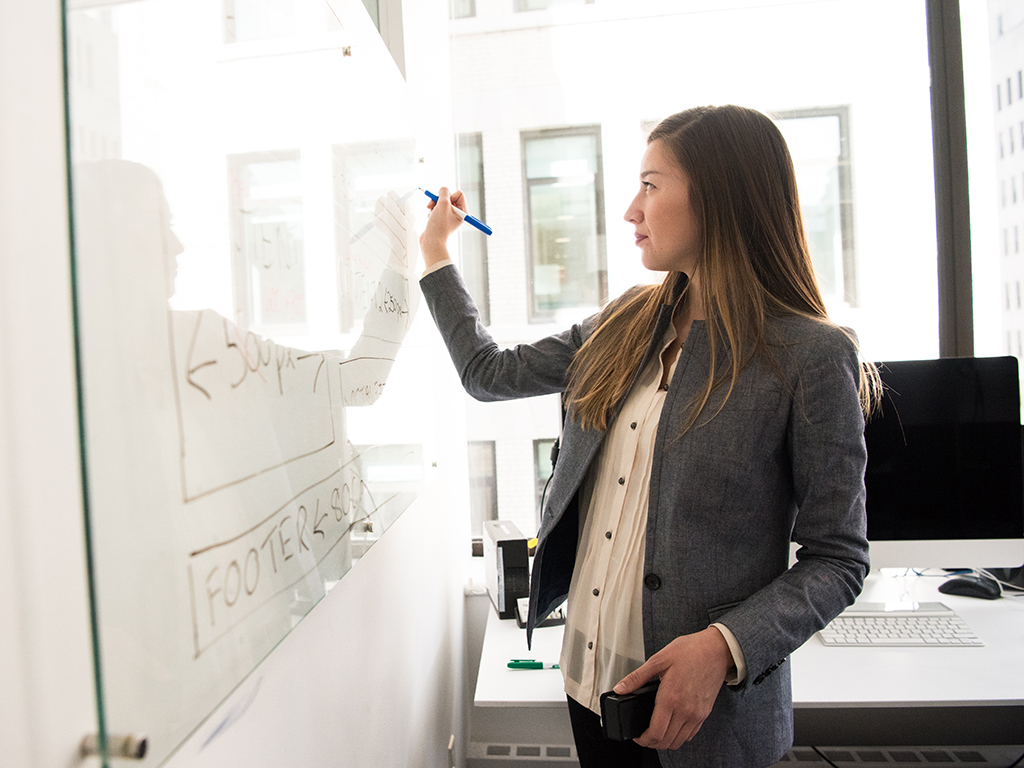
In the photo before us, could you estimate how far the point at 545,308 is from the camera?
2.18m

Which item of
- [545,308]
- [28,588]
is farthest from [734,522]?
[545,308]

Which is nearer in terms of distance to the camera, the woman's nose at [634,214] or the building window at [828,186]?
the woman's nose at [634,214]

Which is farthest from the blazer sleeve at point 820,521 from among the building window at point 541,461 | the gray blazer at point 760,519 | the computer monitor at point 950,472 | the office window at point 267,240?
the building window at point 541,461

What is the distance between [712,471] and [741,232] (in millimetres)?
361

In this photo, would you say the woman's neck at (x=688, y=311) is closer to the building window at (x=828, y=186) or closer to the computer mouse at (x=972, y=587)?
the building window at (x=828, y=186)

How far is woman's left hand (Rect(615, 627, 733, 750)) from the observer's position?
0.84 metres

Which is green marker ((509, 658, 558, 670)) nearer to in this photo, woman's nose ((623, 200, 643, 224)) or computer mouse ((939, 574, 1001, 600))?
woman's nose ((623, 200, 643, 224))

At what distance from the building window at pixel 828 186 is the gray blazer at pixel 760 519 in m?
1.39

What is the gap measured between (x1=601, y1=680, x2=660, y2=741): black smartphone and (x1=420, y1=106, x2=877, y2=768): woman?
17 millimetres

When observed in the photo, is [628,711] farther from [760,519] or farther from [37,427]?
[37,427]

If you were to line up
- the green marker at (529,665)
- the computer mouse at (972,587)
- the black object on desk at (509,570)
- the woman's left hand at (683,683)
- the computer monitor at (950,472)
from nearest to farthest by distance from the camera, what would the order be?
1. the woman's left hand at (683,683)
2. the green marker at (529,665)
3. the computer monitor at (950,472)
4. the black object on desk at (509,570)
5. the computer mouse at (972,587)

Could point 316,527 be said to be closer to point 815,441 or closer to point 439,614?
point 815,441

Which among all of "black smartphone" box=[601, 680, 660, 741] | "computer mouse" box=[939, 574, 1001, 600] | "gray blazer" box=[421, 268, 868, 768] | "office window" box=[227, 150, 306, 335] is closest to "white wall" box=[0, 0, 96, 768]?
"office window" box=[227, 150, 306, 335]

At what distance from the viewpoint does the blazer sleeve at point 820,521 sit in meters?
0.88
